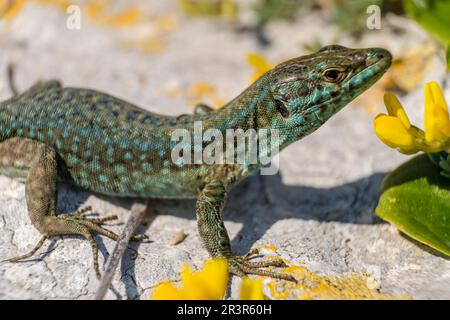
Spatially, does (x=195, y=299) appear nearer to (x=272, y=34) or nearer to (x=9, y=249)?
(x=9, y=249)

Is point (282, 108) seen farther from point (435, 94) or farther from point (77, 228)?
point (77, 228)

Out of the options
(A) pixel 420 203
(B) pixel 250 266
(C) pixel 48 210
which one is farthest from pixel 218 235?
(A) pixel 420 203

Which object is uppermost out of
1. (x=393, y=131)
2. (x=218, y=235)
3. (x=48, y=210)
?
(x=393, y=131)

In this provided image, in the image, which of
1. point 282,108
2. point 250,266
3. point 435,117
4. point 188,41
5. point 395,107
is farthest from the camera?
point 188,41

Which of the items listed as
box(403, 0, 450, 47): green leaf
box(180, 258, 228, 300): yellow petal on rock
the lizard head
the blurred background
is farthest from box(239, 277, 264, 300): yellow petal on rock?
box(403, 0, 450, 47): green leaf

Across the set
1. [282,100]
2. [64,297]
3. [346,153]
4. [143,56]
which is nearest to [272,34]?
[143,56]

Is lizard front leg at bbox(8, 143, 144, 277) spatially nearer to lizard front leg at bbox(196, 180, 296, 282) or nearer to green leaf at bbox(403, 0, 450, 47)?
lizard front leg at bbox(196, 180, 296, 282)
